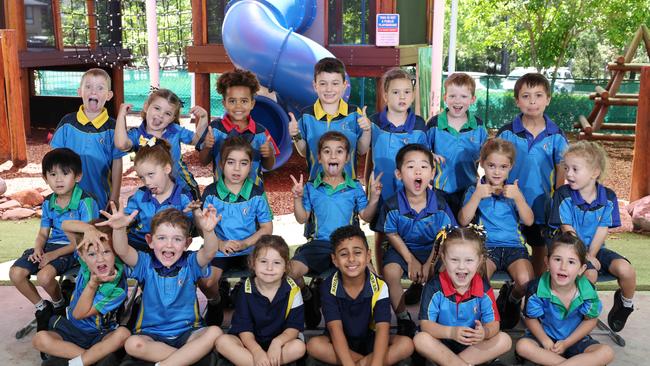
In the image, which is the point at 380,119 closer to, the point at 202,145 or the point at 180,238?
the point at 202,145

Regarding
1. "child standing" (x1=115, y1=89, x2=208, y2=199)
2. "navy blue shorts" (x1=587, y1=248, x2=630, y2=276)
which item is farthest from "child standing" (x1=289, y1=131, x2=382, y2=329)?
"navy blue shorts" (x1=587, y1=248, x2=630, y2=276)

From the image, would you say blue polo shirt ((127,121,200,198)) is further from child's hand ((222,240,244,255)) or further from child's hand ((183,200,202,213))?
child's hand ((222,240,244,255))

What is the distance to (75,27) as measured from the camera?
15.6 meters

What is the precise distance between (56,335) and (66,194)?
0.96 meters

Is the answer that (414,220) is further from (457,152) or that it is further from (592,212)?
(592,212)

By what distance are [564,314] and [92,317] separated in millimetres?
2666

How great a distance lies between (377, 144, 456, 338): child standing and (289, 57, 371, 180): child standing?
1.81 ft

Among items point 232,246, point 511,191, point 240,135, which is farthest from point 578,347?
point 240,135

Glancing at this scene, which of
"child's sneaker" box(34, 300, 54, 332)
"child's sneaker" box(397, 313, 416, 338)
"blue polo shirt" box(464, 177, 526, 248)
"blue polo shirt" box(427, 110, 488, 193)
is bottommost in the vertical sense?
"child's sneaker" box(397, 313, 416, 338)

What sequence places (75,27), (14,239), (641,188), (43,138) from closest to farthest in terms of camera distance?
(14,239), (641,188), (43,138), (75,27)

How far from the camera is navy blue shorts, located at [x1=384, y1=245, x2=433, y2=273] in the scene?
4.33 m

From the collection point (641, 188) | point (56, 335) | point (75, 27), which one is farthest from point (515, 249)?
point (75, 27)

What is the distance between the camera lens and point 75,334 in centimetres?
399

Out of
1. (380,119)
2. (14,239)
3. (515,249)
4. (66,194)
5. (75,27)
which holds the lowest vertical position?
(14,239)
